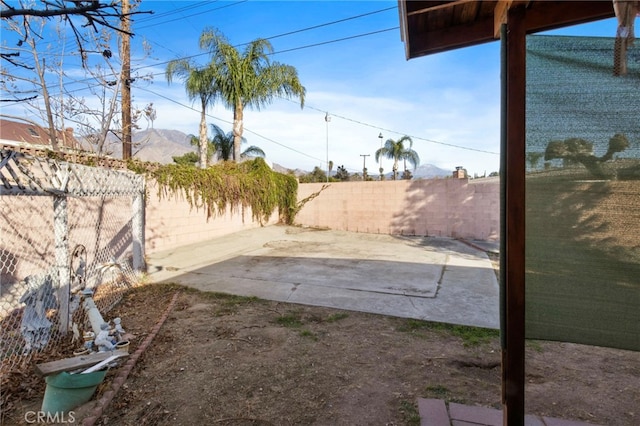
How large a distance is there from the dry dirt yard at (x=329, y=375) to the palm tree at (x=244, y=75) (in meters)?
11.1

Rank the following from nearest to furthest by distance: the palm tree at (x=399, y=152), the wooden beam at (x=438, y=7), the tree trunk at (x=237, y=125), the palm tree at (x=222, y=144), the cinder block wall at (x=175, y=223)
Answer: the wooden beam at (x=438, y=7) → the cinder block wall at (x=175, y=223) → the tree trunk at (x=237, y=125) → the palm tree at (x=222, y=144) → the palm tree at (x=399, y=152)

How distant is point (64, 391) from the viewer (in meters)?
1.99

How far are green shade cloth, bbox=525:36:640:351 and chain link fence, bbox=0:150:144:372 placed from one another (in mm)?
3309

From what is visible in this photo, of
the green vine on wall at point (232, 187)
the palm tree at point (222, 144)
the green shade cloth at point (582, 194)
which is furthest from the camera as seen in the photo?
the palm tree at point (222, 144)

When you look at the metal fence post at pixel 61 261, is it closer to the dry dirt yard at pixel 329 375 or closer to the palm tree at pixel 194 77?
the dry dirt yard at pixel 329 375

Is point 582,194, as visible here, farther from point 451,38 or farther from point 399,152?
point 399,152

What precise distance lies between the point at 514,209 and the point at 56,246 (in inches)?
140

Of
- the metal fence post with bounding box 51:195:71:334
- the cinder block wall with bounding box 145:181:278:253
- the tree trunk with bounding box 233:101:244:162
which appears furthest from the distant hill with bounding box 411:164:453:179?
the metal fence post with bounding box 51:195:71:334

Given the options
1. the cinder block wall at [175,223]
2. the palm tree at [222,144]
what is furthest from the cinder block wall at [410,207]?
the palm tree at [222,144]

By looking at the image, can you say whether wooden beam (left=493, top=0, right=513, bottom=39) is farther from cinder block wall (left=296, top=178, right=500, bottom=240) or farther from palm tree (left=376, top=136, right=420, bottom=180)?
palm tree (left=376, top=136, right=420, bottom=180)

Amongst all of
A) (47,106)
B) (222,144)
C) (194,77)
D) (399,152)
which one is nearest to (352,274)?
(47,106)

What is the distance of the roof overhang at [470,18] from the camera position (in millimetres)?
1428

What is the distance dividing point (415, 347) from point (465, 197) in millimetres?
8053

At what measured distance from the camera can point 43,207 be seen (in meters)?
4.47
